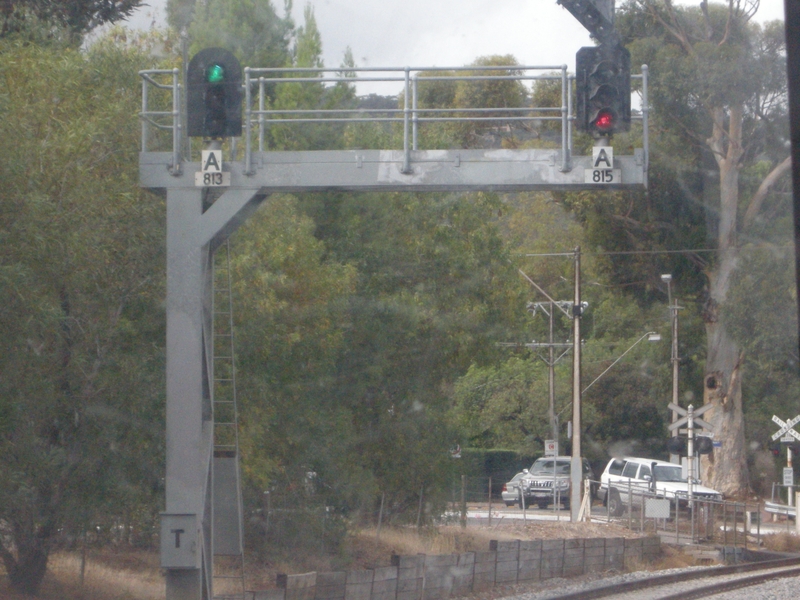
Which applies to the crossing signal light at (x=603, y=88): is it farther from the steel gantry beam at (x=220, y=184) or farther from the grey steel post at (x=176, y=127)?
the grey steel post at (x=176, y=127)

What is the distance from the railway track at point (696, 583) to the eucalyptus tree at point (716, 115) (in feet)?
25.7

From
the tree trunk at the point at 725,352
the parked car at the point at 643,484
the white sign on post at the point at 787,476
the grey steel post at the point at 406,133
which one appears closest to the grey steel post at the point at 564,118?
the grey steel post at the point at 406,133

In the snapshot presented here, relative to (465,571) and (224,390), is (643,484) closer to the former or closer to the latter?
(465,571)

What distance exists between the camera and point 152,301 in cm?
1205

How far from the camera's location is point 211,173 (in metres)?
10.8

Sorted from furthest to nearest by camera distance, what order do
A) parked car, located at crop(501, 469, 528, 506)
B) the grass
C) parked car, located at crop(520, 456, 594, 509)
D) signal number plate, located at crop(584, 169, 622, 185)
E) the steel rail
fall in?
parked car, located at crop(501, 469, 528, 506), parked car, located at crop(520, 456, 594, 509), the steel rail, the grass, signal number plate, located at crop(584, 169, 622, 185)

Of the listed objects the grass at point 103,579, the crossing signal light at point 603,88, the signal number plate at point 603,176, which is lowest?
the grass at point 103,579

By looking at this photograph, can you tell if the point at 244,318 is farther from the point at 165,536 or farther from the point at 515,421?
the point at 515,421

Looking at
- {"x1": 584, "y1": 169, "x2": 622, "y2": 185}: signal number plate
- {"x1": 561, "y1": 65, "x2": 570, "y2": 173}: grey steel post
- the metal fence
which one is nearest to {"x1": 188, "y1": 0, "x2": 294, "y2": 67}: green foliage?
{"x1": 561, "y1": 65, "x2": 570, "y2": 173}: grey steel post

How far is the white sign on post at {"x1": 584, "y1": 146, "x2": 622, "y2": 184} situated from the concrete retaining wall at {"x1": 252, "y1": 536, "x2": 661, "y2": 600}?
5609 mm

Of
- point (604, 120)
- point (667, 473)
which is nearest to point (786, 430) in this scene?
point (667, 473)

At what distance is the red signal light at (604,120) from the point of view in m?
9.36

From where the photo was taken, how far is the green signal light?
9.66 meters

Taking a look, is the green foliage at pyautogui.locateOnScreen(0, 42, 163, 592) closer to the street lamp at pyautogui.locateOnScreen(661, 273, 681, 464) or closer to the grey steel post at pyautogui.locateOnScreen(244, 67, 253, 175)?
the grey steel post at pyautogui.locateOnScreen(244, 67, 253, 175)
